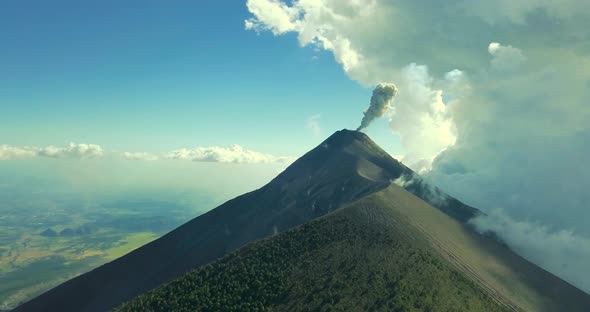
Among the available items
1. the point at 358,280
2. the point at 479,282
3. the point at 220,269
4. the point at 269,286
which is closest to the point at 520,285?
the point at 479,282

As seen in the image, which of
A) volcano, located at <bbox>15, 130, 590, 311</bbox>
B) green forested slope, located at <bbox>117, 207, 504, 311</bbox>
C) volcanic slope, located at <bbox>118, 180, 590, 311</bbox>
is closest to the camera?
green forested slope, located at <bbox>117, 207, 504, 311</bbox>

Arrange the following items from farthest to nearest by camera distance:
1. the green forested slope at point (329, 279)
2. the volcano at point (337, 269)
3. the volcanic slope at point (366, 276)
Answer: the volcano at point (337, 269) < the volcanic slope at point (366, 276) < the green forested slope at point (329, 279)

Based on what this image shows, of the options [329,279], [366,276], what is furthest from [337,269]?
[366,276]

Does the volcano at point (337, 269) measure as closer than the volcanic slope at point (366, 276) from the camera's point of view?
No

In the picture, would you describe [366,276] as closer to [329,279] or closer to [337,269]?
[337,269]

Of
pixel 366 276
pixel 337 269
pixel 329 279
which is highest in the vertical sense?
pixel 337 269

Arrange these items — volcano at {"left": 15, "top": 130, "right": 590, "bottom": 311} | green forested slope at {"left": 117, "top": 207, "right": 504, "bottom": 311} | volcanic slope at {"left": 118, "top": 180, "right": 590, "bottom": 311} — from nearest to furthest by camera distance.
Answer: green forested slope at {"left": 117, "top": 207, "right": 504, "bottom": 311} → volcanic slope at {"left": 118, "top": 180, "right": 590, "bottom": 311} → volcano at {"left": 15, "top": 130, "right": 590, "bottom": 311}

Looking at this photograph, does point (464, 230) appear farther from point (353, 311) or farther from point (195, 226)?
point (195, 226)

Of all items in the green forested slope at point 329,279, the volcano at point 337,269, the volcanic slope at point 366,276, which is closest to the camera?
the green forested slope at point 329,279
